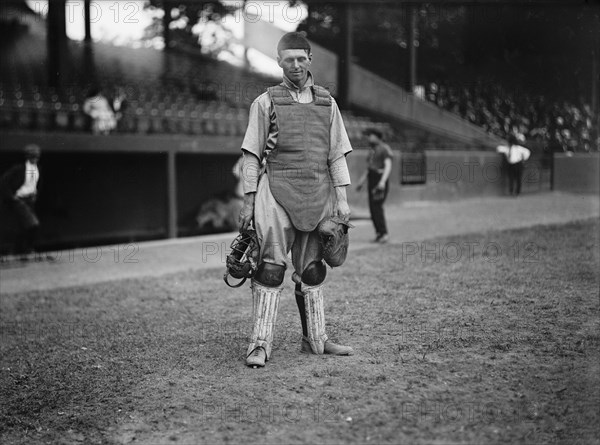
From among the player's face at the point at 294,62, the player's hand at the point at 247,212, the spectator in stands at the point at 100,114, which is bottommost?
the player's hand at the point at 247,212

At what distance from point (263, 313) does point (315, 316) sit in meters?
0.36

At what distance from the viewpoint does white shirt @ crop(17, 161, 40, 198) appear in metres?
10.5

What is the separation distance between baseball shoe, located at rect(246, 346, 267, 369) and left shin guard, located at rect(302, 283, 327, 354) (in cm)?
36

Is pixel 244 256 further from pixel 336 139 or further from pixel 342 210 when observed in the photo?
pixel 336 139

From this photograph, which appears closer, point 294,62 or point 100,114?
point 294,62

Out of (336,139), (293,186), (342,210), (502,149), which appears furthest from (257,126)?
(502,149)

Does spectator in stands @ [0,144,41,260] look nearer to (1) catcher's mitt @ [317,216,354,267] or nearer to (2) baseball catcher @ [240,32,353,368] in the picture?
(2) baseball catcher @ [240,32,353,368]

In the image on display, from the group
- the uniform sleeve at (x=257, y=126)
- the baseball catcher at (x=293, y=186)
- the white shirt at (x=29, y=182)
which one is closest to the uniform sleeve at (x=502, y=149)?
the white shirt at (x=29, y=182)

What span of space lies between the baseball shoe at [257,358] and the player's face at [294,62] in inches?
71.2

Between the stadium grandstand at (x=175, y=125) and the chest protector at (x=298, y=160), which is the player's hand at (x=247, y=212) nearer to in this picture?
the chest protector at (x=298, y=160)

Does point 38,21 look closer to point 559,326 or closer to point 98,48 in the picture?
point 98,48

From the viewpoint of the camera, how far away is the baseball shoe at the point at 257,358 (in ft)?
15.0

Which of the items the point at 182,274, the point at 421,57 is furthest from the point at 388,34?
the point at 182,274

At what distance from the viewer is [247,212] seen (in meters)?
4.46
